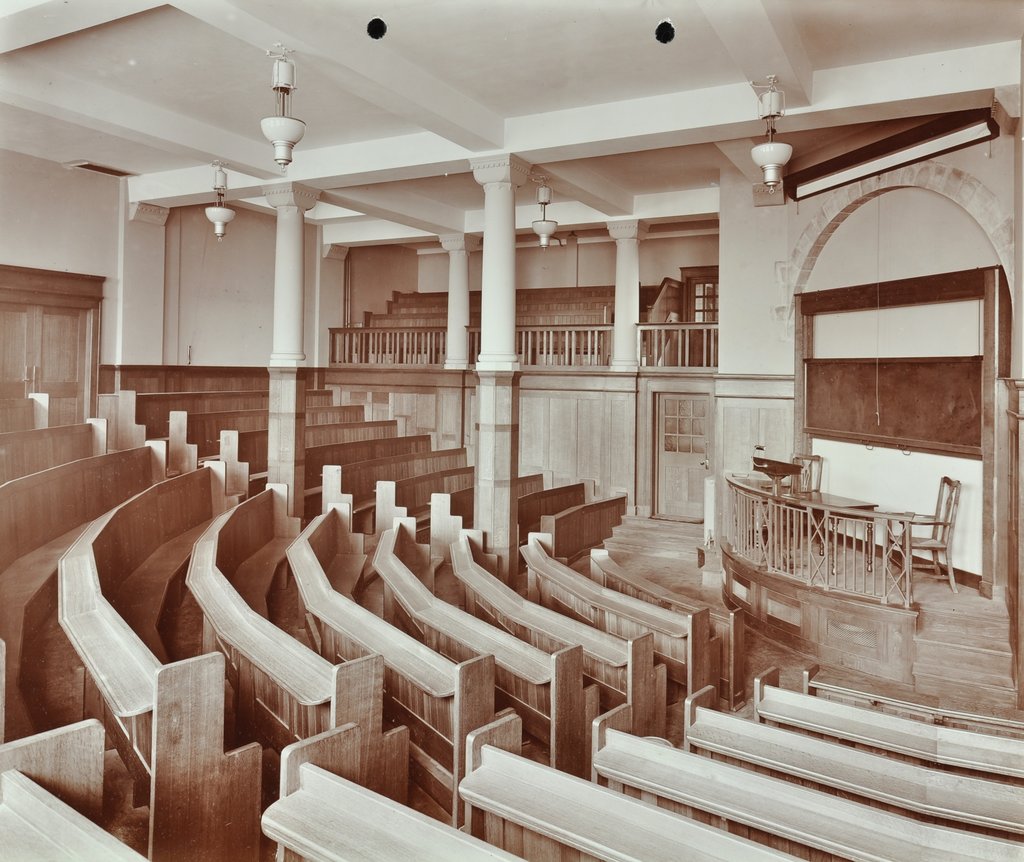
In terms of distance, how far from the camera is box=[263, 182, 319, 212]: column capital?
862 centimetres

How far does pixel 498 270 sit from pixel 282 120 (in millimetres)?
Result: 2807

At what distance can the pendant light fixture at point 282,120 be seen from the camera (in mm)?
5023

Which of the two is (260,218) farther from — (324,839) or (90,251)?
(324,839)

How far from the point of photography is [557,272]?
14.7 metres

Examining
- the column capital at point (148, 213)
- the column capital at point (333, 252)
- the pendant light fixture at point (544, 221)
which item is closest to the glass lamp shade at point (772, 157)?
the pendant light fixture at point (544, 221)

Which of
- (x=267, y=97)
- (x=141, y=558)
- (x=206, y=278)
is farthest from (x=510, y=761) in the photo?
(x=206, y=278)

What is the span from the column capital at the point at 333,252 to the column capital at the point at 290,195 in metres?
4.29

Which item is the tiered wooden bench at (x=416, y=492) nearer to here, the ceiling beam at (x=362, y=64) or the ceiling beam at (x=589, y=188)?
the ceiling beam at (x=362, y=64)

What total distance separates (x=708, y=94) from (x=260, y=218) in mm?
7844

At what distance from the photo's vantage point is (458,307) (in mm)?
12203

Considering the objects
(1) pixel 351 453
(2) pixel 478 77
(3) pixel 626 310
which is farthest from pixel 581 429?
(2) pixel 478 77

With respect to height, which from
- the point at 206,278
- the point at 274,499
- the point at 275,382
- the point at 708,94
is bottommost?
the point at 274,499

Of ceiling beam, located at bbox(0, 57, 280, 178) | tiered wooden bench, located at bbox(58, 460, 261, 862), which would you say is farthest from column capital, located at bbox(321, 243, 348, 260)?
tiered wooden bench, located at bbox(58, 460, 261, 862)

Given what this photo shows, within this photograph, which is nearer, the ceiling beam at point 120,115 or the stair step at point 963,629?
the stair step at point 963,629
